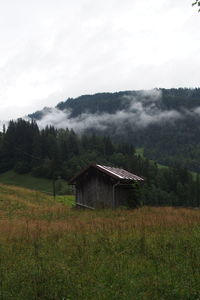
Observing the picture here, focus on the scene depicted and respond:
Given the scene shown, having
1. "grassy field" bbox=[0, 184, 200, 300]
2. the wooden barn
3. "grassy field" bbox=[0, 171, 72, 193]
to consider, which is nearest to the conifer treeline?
"grassy field" bbox=[0, 171, 72, 193]

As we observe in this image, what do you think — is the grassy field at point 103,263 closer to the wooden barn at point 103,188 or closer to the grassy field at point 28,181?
the wooden barn at point 103,188

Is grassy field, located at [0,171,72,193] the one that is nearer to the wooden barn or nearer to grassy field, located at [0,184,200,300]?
the wooden barn

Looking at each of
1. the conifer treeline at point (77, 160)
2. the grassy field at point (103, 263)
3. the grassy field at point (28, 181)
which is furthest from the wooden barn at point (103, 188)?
the conifer treeline at point (77, 160)

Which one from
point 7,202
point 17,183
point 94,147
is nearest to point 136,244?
point 7,202

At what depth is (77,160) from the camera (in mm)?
137750

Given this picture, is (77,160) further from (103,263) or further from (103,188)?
(103,263)

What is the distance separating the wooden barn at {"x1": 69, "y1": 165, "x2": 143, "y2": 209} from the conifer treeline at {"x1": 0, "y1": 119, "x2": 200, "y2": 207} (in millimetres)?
82339

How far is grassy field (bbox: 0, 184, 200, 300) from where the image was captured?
23.9ft

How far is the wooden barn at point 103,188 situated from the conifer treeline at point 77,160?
82.3 m

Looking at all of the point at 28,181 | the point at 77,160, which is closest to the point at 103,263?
the point at 28,181

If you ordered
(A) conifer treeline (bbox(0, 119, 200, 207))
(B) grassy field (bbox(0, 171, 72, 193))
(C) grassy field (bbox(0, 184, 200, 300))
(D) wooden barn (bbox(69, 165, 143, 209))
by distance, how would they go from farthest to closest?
(A) conifer treeline (bbox(0, 119, 200, 207))
(B) grassy field (bbox(0, 171, 72, 193))
(D) wooden barn (bbox(69, 165, 143, 209))
(C) grassy field (bbox(0, 184, 200, 300))

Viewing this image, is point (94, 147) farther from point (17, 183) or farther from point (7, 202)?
point (7, 202)

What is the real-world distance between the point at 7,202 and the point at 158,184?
341 ft

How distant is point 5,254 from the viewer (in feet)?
35.6
